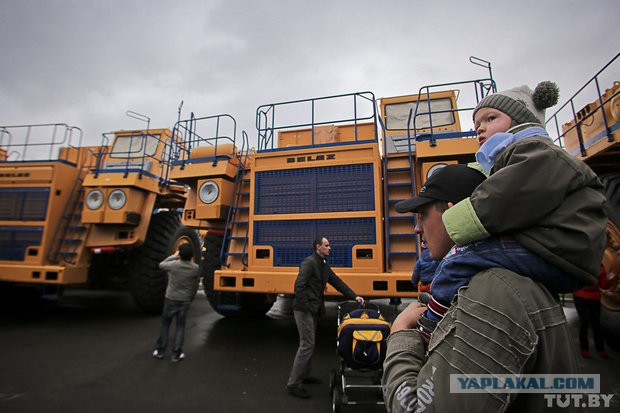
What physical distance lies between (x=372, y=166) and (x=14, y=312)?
841 centimetres

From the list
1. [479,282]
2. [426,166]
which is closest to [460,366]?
[479,282]

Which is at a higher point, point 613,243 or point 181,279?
point 613,243

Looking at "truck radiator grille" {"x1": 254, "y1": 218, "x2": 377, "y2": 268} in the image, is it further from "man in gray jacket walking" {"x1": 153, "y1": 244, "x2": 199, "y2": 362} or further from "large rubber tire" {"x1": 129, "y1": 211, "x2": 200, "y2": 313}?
"large rubber tire" {"x1": 129, "y1": 211, "x2": 200, "y2": 313}

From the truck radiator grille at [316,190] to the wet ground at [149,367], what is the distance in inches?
86.1

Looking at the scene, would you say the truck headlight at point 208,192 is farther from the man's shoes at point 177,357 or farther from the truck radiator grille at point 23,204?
the truck radiator grille at point 23,204

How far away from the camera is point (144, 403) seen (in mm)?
3037

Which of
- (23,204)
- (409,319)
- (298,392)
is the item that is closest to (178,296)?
(298,392)

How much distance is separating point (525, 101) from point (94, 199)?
6.46m

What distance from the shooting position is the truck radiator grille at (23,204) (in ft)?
18.6

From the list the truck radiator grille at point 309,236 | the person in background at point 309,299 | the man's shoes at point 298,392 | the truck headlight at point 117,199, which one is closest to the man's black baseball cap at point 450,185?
the person in background at point 309,299

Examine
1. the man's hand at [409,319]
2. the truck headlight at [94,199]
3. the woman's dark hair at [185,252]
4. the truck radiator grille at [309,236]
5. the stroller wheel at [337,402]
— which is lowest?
the stroller wheel at [337,402]

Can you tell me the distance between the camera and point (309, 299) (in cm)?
350

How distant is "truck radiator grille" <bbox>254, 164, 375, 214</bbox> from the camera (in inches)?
159

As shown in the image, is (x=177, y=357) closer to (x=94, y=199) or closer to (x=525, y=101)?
(x=94, y=199)
